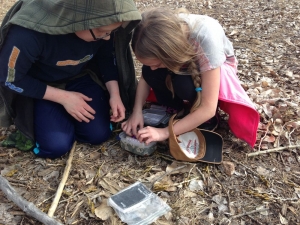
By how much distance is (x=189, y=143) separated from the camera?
224 centimetres

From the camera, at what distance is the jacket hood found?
5.61ft

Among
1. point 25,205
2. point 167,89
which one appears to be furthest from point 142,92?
point 25,205

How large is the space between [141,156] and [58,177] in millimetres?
514

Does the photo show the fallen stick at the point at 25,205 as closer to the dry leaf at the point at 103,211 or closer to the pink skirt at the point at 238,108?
the dry leaf at the point at 103,211

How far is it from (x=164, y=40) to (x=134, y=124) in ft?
2.12

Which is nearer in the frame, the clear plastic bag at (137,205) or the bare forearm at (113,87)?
the clear plastic bag at (137,205)

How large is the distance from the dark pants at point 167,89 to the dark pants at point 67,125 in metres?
0.39

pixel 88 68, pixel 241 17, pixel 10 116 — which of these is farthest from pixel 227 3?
pixel 10 116

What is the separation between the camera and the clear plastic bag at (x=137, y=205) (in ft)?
5.70

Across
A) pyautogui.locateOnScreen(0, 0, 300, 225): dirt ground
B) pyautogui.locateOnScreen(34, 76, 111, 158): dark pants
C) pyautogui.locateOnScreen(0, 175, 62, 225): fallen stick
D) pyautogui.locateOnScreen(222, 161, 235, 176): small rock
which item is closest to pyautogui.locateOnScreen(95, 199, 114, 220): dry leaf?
pyautogui.locateOnScreen(0, 0, 300, 225): dirt ground

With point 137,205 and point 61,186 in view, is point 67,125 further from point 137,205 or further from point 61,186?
point 137,205

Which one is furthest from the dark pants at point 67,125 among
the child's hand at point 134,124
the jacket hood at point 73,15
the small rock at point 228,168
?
the small rock at point 228,168

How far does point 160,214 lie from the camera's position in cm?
177

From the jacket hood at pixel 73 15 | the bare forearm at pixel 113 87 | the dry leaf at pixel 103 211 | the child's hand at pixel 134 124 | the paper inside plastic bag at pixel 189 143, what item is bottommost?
the paper inside plastic bag at pixel 189 143
